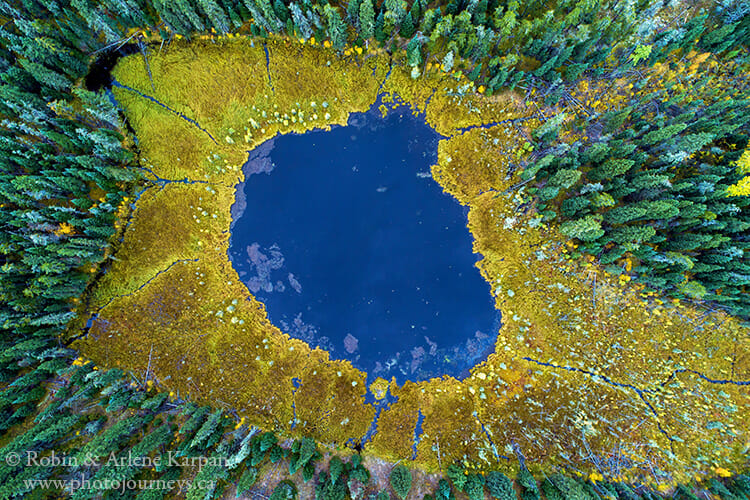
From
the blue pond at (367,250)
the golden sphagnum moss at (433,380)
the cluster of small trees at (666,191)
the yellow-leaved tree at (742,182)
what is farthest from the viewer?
the blue pond at (367,250)

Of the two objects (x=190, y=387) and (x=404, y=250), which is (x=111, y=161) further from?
(x=404, y=250)

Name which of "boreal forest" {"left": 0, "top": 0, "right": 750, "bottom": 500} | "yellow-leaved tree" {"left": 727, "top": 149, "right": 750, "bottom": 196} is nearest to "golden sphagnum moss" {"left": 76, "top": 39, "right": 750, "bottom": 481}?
"boreal forest" {"left": 0, "top": 0, "right": 750, "bottom": 500}

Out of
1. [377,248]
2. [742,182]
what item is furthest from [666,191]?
[377,248]

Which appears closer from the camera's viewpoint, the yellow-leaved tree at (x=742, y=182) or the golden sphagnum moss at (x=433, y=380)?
the yellow-leaved tree at (x=742, y=182)

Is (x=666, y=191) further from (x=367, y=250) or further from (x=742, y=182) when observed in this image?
(x=367, y=250)

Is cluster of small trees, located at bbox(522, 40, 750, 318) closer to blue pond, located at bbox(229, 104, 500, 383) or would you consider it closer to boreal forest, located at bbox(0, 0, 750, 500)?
boreal forest, located at bbox(0, 0, 750, 500)

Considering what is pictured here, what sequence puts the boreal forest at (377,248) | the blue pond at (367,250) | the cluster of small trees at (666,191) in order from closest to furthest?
the cluster of small trees at (666,191)
the boreal forest at (377,248)
the blue pond at (367,250)

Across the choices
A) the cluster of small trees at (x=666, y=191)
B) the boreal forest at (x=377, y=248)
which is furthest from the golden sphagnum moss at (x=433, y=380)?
the cluster of small trees at (x=666, y=191)

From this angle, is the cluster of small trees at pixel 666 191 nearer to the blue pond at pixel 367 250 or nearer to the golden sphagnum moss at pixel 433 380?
the golden sphagnum moss at pixel 433 380

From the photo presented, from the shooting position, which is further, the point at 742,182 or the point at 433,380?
the point at 433,380
